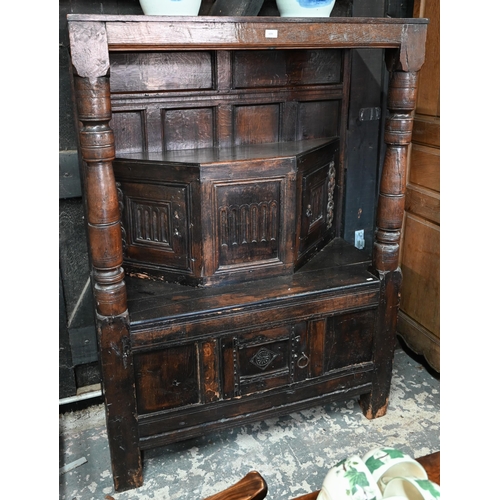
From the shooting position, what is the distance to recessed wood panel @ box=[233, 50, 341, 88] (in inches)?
82.7

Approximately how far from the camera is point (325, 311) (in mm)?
1990

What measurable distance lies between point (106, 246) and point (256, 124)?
0.91m

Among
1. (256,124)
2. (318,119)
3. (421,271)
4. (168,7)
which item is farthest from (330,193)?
(168,7)

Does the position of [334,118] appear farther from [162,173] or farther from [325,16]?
[162,173]

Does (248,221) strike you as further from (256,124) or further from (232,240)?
(256,124)

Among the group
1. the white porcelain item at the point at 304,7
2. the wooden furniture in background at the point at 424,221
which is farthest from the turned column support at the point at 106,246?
the wooden furniture in background at the point at 424,221

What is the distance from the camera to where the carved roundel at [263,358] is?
1949 millimetres

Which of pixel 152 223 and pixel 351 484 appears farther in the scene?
pixel 152 223

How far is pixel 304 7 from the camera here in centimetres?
171

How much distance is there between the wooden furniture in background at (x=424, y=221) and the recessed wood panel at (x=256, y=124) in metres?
0.73

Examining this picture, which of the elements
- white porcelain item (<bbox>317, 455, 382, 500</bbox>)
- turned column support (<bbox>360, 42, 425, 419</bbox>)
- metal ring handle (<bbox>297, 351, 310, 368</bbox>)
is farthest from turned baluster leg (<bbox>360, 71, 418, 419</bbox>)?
white porcelain item (<bbox>317, 455, 382, 500</bbox>)

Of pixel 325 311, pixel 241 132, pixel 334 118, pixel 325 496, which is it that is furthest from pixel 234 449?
pixel 334 118

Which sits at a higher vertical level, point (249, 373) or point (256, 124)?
point (256, 124)

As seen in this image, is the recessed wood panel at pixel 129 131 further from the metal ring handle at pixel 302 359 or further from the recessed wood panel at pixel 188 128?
the metal ring handle at pixel 302 359
